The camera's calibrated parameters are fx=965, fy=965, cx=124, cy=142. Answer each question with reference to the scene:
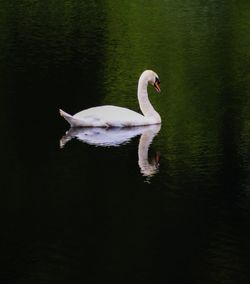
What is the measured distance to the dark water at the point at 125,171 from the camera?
1344 centimetres

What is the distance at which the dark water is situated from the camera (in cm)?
1344

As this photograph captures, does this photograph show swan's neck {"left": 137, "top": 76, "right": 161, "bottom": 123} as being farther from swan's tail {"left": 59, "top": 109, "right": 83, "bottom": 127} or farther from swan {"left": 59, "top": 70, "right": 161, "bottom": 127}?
swan's tail {"left": 59, "top": 109, "right": 83, "bottom": 127}

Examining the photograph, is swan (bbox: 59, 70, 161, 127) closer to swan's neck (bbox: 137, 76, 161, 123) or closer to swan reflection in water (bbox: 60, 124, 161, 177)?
swan reflection in water (bbox: 60, 124, 161, 177)

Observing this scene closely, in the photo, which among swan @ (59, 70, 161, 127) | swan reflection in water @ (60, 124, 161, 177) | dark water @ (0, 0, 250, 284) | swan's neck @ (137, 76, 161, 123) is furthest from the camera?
swan's neck @ (137, 76, 161, 123)

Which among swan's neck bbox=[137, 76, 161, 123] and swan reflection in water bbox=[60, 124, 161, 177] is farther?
swan's neck bbox=[137, 76, 161, 123]

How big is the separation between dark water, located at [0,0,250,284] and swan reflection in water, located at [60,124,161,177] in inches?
6.0

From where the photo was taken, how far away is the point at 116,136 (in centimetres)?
2027

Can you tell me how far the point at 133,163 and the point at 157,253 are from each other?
183 inches

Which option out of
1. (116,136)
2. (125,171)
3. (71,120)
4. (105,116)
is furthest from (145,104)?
(125,171)

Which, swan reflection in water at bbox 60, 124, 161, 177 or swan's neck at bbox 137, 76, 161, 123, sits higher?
swan's neck at bbox 137, 76, 161, 123

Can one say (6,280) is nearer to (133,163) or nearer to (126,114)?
(133,163)

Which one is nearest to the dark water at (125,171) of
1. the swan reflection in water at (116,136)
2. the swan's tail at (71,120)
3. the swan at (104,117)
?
the swan reflection in water at (116,136)

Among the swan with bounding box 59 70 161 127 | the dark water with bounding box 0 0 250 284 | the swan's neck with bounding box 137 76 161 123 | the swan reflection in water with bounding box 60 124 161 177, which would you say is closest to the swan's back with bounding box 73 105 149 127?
the swan with bounding box 59 70 161 127

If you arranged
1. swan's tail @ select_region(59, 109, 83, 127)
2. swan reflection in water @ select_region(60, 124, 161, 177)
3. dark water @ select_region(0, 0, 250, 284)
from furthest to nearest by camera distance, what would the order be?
swan's tail @ select_region(59, 109, 83, 127), swan reflection in water @ select_region(60, 124, 161, 177), dark water @ select_region(0, 0, 250, 284)
